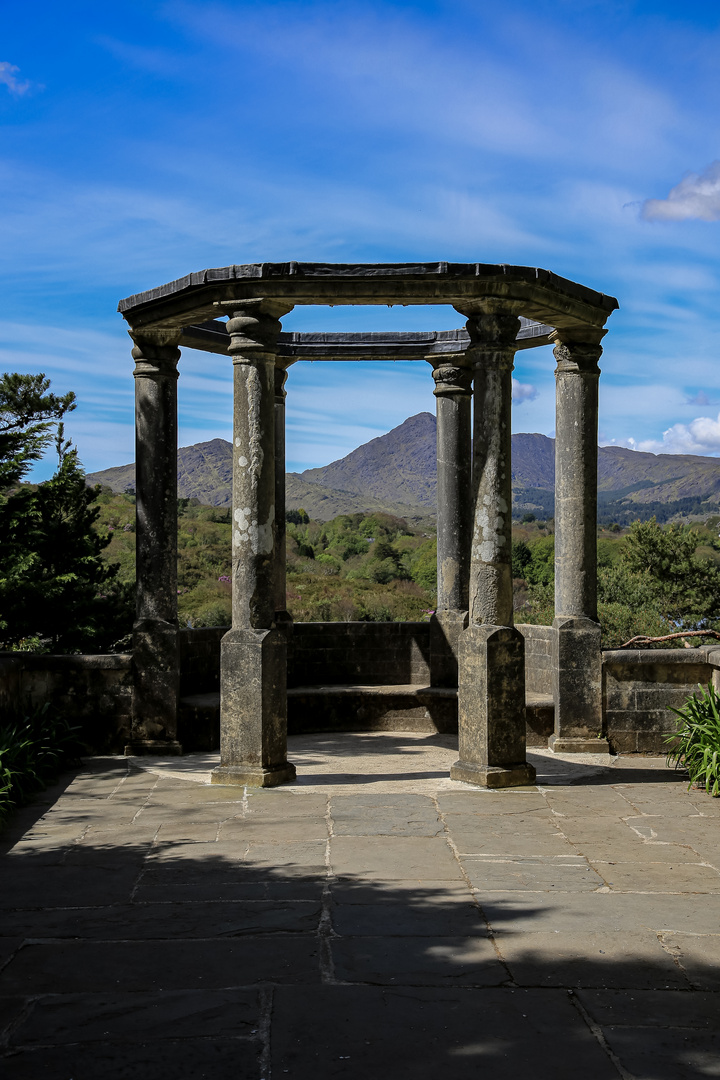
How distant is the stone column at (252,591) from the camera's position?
7875 mm

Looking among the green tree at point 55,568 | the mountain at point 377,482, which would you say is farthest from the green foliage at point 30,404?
the mountain at point 377,482

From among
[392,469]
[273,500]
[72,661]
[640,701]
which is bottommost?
[640,701]

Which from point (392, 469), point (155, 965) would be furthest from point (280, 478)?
point (392, 469)

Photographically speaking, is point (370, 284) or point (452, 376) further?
point (452, 376)

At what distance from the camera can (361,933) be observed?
466 centimetres

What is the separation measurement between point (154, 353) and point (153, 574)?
210 cm

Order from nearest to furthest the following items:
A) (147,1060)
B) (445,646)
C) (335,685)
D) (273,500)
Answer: (147,1060)
(273,500)
(445,646)
(335,685)

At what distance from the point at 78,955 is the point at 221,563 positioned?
1240 inches

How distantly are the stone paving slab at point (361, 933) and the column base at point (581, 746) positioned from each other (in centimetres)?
136

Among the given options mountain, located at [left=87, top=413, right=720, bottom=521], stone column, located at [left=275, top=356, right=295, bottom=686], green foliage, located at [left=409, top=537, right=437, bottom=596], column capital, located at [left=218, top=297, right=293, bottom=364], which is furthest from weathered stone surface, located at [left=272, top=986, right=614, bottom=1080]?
mountain, located at [left=87, top=413, right=720, bottom=521]

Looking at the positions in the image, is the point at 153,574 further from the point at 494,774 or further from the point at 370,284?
the point at 494,774

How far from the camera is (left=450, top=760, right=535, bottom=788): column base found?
7797 millimetres

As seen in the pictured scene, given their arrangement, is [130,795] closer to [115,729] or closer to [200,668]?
[115,729]

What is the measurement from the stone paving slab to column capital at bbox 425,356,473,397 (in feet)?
16.4
